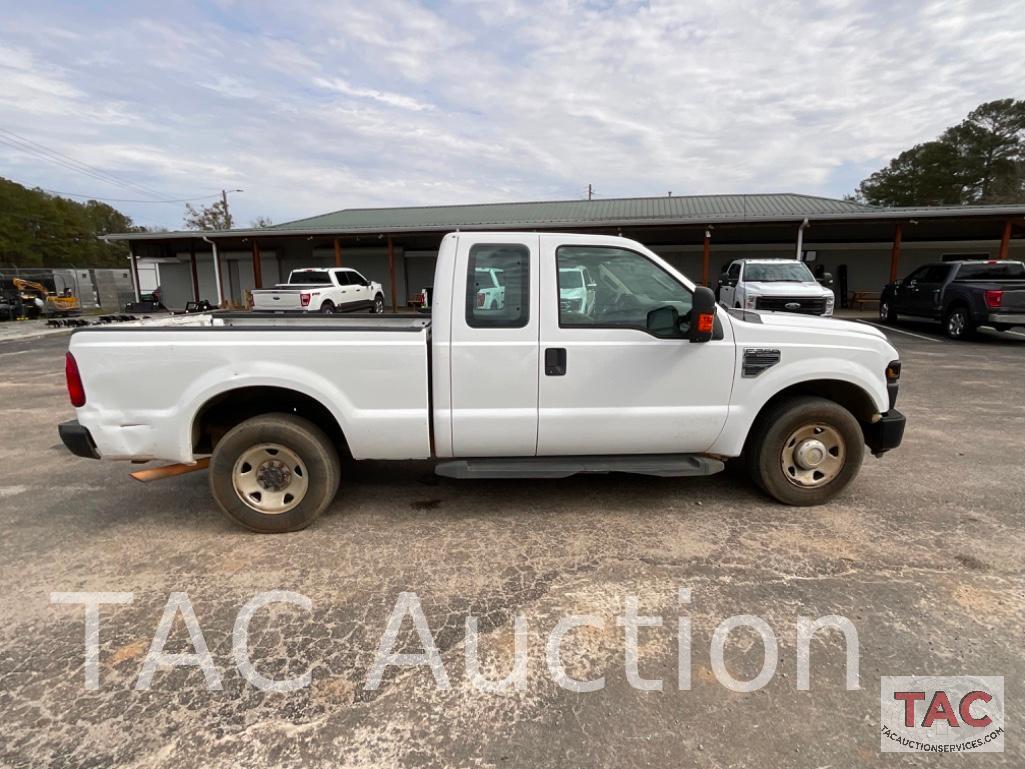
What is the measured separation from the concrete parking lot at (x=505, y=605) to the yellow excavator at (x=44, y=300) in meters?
23.8

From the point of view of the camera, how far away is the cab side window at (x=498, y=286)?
3555 mm

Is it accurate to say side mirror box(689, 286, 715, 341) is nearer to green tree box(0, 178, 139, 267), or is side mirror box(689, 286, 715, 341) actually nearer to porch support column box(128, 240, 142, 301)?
porch support column box(128, 240, 142, 301)

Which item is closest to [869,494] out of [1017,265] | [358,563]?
[358,563]

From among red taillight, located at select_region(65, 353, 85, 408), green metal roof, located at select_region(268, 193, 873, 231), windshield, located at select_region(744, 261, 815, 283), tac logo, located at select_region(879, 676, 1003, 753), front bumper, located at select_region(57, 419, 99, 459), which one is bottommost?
tac logo, located at select_region(879, 676, 1003, 753)

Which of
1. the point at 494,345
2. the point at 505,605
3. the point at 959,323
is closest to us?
the point at 505,605

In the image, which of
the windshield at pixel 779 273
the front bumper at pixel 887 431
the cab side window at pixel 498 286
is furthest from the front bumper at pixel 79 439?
the windshield at pixel 779 273

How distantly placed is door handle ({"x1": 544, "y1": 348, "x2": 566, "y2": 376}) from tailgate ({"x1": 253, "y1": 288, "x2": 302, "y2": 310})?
14.1 metres

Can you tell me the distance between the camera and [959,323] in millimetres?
13211

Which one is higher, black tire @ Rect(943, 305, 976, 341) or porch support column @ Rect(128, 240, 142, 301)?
porch support column @ Rect(128, 240, 142, 301)

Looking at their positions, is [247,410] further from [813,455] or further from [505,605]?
[813,455]

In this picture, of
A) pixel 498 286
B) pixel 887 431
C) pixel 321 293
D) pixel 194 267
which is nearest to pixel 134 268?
pixel 194 267

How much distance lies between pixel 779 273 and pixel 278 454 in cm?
1336

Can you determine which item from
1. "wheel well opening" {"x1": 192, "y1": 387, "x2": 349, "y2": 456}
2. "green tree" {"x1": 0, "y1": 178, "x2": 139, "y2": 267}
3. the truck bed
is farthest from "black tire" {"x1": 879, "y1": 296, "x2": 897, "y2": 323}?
"green tree" {"x1": 0, "y1": 178, "x2": 139, "y2": 267}

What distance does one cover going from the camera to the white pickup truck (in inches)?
136
